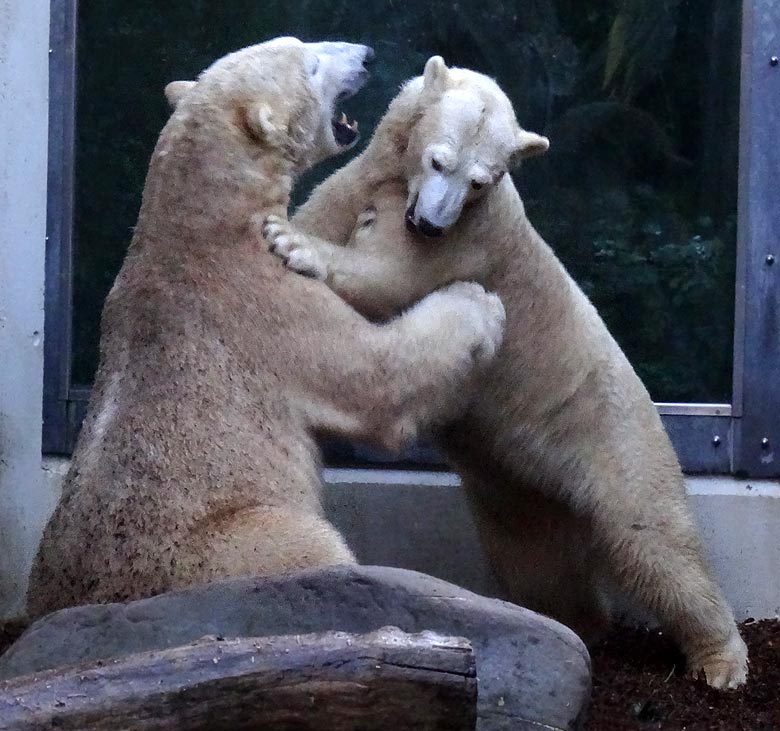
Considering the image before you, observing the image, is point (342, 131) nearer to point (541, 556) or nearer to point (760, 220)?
point (541, 556)

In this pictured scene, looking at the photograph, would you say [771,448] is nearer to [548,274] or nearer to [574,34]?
[548,274]

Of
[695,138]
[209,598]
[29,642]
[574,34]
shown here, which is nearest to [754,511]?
[695,138]

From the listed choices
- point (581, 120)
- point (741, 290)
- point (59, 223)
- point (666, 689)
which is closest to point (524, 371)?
point (666, 689)

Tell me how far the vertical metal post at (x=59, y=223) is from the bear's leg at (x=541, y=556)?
1682 millimetres

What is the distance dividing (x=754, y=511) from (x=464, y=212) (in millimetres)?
1778

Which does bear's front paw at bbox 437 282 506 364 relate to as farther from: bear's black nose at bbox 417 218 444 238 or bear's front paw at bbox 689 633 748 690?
bear's front paw at bbox 689 633 748 690

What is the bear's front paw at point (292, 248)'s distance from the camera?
357cm

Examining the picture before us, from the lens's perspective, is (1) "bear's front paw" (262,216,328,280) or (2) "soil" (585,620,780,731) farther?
(2) "soil" (585,620,780,731)

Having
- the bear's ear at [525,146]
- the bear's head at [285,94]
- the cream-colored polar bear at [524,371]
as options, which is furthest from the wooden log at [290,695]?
the bear's ear at [525,146]

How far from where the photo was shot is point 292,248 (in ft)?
11.8

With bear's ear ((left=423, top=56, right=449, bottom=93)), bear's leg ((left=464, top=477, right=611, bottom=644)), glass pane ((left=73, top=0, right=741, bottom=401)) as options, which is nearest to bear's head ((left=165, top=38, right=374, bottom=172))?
bear's ear ((left=423, top=56, right=449, bottom=93))

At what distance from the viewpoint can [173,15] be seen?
5012 millimetres

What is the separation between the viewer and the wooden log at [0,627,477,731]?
223 cm

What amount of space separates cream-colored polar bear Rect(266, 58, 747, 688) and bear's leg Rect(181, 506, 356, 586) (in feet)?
2.84
